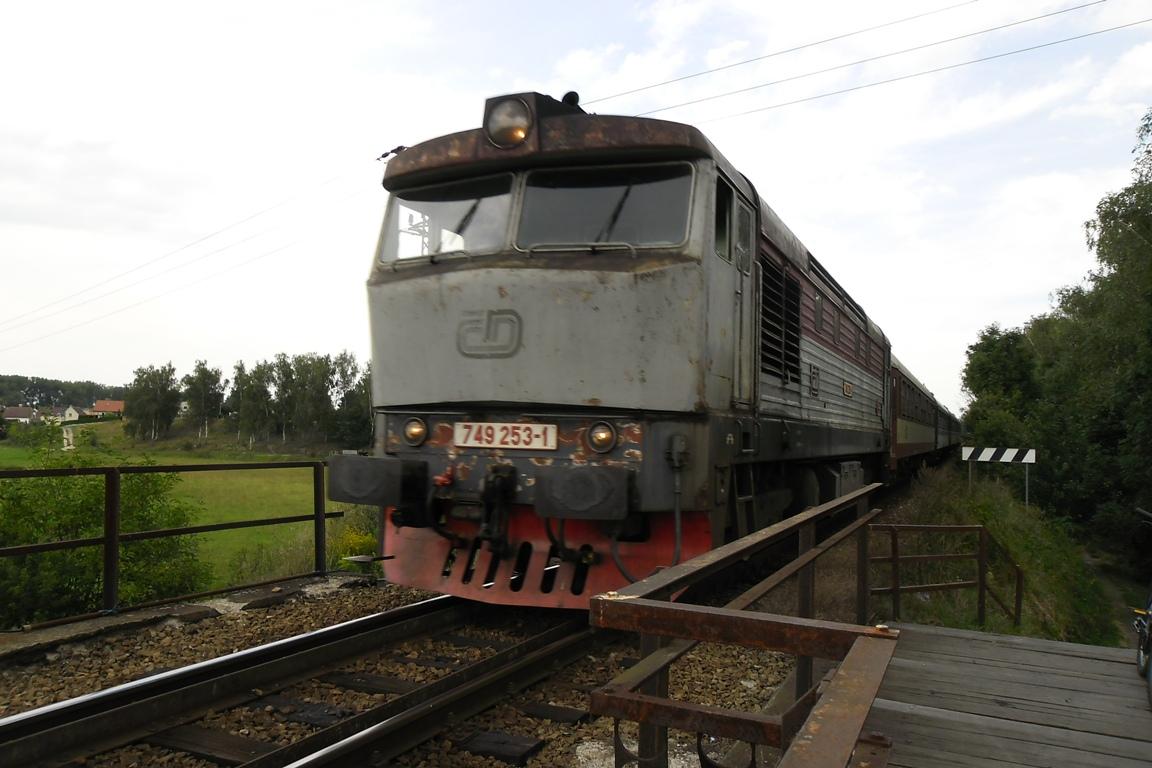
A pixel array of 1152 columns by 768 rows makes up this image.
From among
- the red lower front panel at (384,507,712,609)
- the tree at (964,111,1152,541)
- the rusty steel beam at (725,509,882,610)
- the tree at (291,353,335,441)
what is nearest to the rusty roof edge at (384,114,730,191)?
the red lower front panel at (384,507,712,609)

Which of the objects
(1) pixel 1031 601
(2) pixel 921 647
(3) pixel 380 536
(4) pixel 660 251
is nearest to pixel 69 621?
(3) pixel 380 536

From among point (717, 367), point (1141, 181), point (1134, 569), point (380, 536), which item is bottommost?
point (1134, 569)

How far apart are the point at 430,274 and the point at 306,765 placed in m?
3.31

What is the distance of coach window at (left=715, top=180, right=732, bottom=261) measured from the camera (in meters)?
5.62

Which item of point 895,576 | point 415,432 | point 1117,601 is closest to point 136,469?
point 415,432

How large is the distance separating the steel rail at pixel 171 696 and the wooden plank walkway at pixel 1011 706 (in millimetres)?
2845

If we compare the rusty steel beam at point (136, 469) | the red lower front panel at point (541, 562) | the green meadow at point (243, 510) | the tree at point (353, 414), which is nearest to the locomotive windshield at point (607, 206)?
the red lower front panel at point (541, 562)

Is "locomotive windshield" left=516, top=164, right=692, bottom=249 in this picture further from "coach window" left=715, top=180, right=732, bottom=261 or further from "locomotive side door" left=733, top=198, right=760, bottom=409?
"locomotive side door" left=733, top=198, right=760, bottom=409

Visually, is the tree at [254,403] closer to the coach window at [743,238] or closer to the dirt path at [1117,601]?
the dirt path at [1117,601]

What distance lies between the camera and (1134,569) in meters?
23.5

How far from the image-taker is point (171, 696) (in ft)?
12.6

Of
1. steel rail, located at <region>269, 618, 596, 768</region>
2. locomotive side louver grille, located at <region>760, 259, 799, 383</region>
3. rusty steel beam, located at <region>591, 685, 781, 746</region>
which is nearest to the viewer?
rusty steel beam, located at <region>591, 685, 781, 746</region>

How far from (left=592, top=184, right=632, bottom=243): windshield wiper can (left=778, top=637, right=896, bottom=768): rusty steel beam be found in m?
3.80

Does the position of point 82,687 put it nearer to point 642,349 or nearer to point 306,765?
point 306,765
